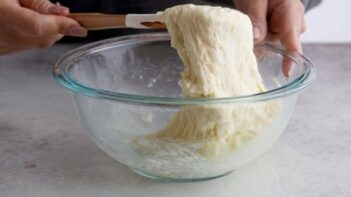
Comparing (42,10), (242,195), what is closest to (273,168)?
(242,195)

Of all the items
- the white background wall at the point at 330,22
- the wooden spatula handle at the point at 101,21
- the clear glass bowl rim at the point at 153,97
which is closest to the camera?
the clear glass bowl rim at the point at 153,97

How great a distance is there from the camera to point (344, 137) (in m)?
0.79

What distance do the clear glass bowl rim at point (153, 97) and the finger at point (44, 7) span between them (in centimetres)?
6

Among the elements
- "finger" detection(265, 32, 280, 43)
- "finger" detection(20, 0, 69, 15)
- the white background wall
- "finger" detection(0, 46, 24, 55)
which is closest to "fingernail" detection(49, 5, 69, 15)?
"finger" detection(20, 0, 69, 15)

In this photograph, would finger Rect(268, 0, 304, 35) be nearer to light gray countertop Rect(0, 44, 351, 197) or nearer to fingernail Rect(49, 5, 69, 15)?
light gray countertop Rect(0, 44, 351, 197)

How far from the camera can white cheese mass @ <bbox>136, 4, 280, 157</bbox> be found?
62 cm

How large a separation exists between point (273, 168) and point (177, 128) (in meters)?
0.14

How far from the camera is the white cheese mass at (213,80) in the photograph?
24.5 inches

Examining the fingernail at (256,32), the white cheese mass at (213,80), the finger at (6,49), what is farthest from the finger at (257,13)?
the finger at (6,49)

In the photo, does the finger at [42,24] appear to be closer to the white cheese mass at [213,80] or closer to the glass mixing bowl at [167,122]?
the glass mixing bowl at [167,122]

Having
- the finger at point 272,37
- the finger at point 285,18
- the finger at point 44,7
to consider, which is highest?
the finger at point 44,7

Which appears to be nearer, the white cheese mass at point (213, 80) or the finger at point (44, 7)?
the white cheese mass at point (213, 80)

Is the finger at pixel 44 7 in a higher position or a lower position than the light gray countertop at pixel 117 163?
higher

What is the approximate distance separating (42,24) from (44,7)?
0.05 metres
